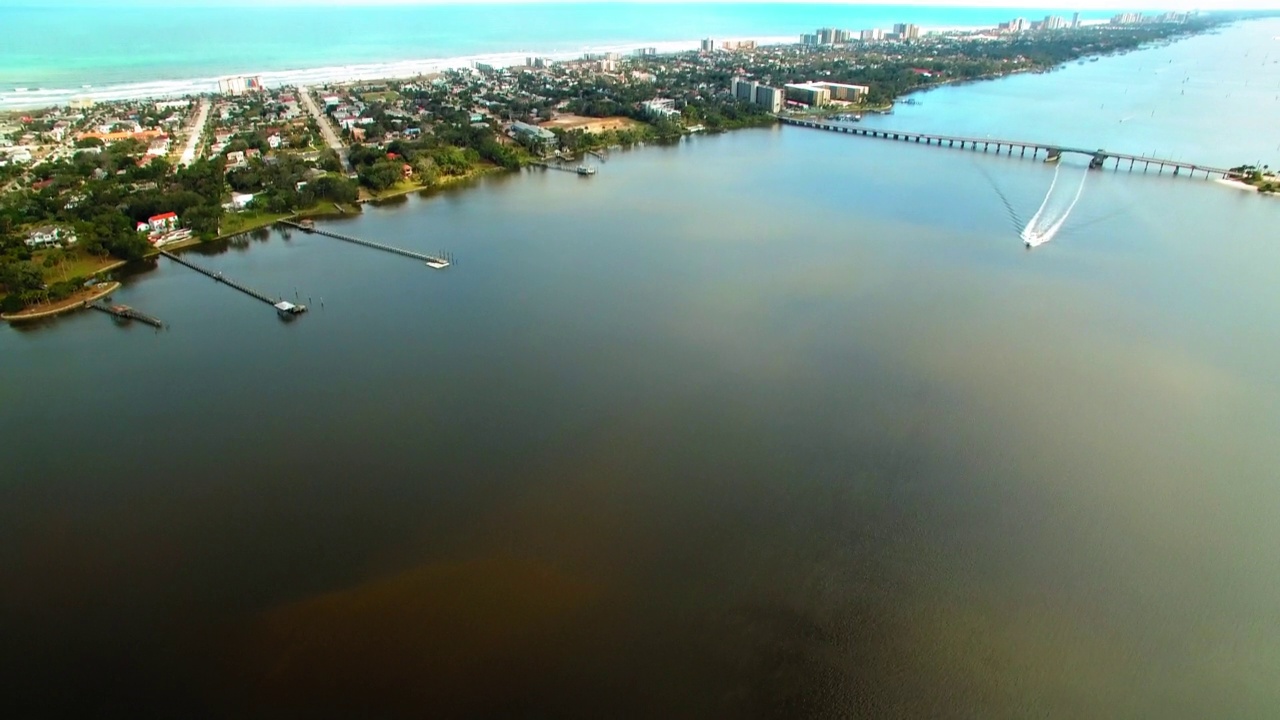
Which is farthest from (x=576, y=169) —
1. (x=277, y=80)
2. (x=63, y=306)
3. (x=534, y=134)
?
(x=277, y=80)

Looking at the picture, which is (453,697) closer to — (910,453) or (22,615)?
(22,615)

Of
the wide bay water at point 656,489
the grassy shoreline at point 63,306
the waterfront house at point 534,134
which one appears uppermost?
the waterfront house at point 534,134

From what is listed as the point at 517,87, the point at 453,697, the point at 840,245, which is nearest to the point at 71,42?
the point at 517,87

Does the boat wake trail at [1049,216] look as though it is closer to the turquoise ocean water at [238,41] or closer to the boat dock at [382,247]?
the boat dock at [382,247]

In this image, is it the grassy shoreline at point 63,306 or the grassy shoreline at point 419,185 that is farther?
the grassy shoreline at point 419,185

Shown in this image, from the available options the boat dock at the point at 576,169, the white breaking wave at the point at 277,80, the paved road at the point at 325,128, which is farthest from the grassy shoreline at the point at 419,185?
the white breaking wave at the point at 277,80

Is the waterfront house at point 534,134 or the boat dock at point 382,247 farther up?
the waterfront house at point 534,134
